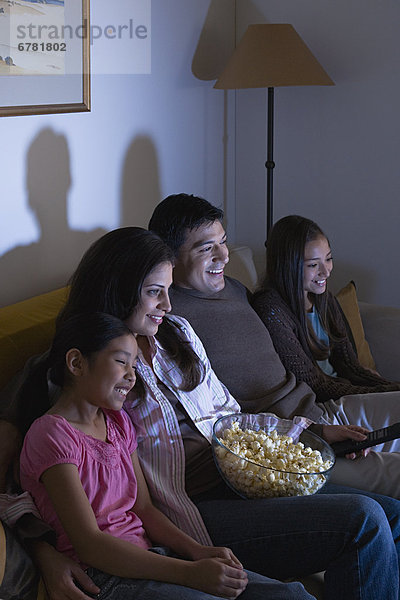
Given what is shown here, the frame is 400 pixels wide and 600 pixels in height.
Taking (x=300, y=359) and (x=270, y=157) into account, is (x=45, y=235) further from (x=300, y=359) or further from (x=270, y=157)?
(x=270, y=157)

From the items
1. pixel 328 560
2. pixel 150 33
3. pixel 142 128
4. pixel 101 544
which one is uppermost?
pixel 150 33

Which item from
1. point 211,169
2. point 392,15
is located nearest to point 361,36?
point 392,15

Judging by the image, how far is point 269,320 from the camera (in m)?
2.29

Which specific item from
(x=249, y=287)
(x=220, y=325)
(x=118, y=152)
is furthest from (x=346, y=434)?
(x=118, y=152)

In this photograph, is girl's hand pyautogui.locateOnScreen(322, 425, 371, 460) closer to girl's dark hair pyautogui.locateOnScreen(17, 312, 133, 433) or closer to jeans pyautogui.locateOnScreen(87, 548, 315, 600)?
jeans pyautogui.locateOnScreen(87, 548, 315, 600)

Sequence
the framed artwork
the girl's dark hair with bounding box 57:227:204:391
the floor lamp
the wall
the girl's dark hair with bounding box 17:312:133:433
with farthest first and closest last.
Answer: the floor lamp < the wall < the framed artwork < the girl's dark hair with bounding box 57:227:204:391 < the girl's dark hair with bounding box 17:312:133:433

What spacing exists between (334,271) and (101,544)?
226 cm

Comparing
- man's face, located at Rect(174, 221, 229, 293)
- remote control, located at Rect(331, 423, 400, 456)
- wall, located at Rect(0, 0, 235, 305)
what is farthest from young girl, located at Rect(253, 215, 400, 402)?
wall, located at Rect(0, 0, 235, 305)

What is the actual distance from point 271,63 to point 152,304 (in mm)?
1532

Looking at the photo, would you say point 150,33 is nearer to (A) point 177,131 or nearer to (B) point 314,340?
(A) point 177,131

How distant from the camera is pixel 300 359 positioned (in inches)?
89.5

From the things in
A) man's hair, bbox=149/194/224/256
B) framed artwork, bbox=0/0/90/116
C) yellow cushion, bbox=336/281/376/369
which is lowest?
yellow cushion, bbox=336/281/376/369

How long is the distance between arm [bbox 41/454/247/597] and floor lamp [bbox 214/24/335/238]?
6.39ft

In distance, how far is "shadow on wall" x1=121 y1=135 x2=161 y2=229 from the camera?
2693 millimetres
